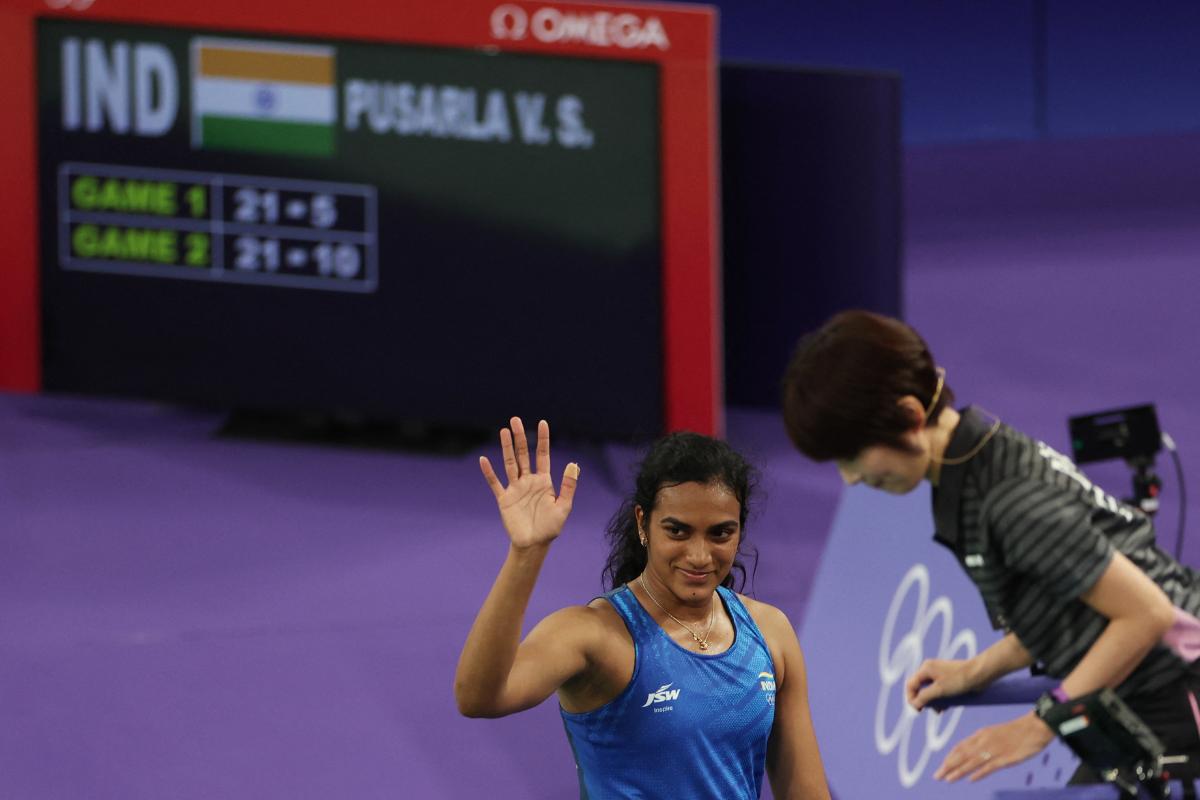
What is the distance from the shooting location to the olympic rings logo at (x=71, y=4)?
6645 millimetres

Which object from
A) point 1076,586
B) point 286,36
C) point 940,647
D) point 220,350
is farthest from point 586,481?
point 1076,586

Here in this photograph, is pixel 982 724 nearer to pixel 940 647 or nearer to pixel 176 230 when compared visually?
pixel 940 647

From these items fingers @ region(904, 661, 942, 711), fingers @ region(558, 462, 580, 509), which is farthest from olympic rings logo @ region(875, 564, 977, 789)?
fingers @ region(558, 462, 580, 509)

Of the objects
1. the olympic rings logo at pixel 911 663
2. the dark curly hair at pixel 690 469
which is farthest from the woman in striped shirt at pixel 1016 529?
the olympic rings logo at pixel 911 663

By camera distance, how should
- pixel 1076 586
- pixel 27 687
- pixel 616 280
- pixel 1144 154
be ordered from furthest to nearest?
pixel 1144 154, pixel 616 280, pixel 27 687, pixel 1076 586

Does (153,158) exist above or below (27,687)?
above

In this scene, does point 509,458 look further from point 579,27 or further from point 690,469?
point 579,27

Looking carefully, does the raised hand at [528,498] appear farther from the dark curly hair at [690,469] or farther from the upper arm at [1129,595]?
the upper arm at [1129,595]

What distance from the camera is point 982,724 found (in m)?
4.22

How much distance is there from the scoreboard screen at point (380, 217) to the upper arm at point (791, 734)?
11.4 ft

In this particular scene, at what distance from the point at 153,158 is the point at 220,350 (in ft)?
2.14

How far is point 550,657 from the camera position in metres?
2.74

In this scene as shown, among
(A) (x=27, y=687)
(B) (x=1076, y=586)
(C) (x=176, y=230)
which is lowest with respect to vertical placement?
(A) (x=27, y=687)

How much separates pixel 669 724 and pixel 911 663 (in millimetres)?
1684
